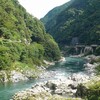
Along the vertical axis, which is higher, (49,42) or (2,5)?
(2,5)

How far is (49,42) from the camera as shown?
192750 millimetres

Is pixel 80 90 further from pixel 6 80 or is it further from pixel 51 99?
pixel 6 80

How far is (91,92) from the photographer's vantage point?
231 feet

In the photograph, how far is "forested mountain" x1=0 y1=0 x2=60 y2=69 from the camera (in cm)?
13575

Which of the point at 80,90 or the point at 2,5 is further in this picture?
the point at 2,5

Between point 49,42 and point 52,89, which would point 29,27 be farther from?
point 52,89

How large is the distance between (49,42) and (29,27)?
12971mm

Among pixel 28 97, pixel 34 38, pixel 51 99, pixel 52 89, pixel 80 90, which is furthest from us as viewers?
pixel 34 38

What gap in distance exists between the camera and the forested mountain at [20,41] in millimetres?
135750

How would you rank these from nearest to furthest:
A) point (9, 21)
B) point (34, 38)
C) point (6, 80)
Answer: point (6, 80)
point (9, 21)
point (34, 38)

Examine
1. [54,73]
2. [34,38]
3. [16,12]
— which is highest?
[16,12]

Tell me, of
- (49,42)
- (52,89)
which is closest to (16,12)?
(49,42)

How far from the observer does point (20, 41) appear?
6368 inches

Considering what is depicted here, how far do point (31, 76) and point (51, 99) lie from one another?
65.8 m
